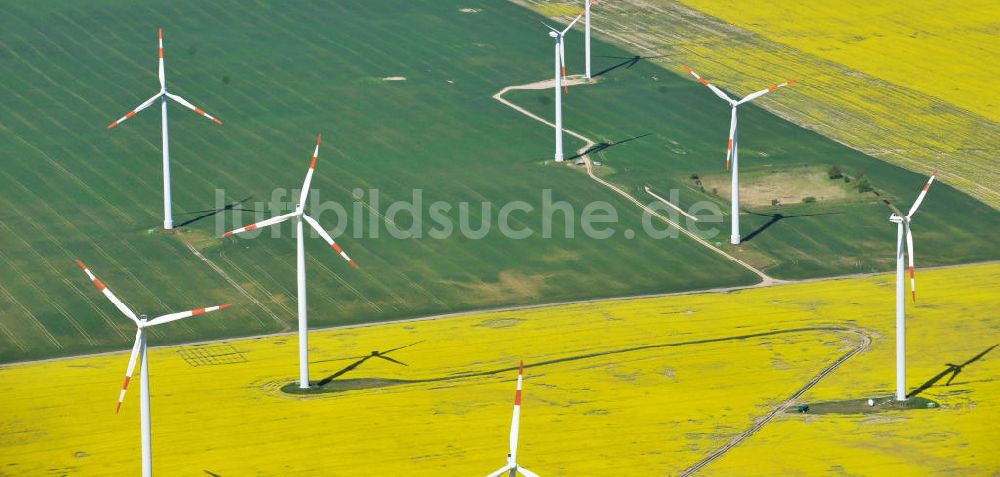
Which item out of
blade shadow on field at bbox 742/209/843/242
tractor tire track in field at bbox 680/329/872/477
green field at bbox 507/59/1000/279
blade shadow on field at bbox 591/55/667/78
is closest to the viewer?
tractor tire track in field at bbox 680/329/872/477

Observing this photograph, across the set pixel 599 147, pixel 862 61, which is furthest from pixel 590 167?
pixel 862 61

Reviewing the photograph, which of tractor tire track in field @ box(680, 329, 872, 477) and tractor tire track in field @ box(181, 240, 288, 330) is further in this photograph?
tractor tire track in field @ box(181, 240, 288, 330)

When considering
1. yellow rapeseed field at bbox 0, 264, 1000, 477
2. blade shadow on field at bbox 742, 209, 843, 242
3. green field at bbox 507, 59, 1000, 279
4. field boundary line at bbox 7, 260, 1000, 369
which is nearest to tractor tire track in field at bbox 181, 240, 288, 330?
field boundary line at bbox 7, 260, 1000, 369

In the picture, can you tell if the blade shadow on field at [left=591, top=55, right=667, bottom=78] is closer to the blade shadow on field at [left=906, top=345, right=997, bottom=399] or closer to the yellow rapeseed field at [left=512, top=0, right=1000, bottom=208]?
the yellow rapeseed field at [left=512, top=0, right=1000, bottom=208]

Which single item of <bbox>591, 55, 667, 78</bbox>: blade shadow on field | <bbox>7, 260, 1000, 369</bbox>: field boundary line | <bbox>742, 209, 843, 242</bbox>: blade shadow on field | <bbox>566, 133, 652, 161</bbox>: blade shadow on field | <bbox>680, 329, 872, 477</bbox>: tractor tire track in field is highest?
<bbox>591, 55, 667, 78</bbox>: blade shadow on field

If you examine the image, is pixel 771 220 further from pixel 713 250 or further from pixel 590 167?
pixel 590 167

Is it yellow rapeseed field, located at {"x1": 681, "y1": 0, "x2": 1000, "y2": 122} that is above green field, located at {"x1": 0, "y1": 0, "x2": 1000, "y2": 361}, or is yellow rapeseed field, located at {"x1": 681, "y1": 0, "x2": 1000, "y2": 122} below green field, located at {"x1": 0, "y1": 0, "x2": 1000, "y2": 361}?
above

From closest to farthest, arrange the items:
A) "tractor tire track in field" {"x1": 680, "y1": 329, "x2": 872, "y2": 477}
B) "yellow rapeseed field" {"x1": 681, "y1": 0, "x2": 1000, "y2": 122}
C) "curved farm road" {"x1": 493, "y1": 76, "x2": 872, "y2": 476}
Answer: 1. "tractor tire track in field" {"x1": 680, "y1": 329, "x2": 872, "y2": 477}
2. "curved farm road" {"x1": 493, "y1": 76, "x2": 872, "y2": 476}
3. "yellow rapeseed field" {"x1": 681, "y1": 0, "x2": 1000, "y2": 122}
